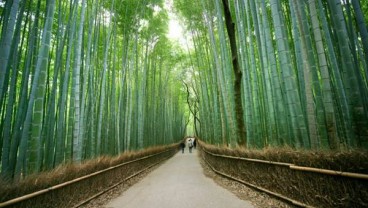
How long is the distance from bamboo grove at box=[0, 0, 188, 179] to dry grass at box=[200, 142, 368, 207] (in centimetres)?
355

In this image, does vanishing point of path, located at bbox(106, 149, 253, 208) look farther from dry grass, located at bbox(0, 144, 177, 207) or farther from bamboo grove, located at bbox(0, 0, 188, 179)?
bamboo grove, located at bbox(0, 0, 188, 179)

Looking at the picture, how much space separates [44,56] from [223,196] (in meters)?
3.76

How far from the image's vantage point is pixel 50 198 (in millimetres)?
2941

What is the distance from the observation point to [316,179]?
2518 mm

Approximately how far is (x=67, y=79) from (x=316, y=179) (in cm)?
459

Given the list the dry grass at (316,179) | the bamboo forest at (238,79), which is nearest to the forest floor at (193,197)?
the dry grass at (316,179)

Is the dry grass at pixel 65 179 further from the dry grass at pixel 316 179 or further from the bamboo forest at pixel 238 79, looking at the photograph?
the dry grass at pixel 316 179

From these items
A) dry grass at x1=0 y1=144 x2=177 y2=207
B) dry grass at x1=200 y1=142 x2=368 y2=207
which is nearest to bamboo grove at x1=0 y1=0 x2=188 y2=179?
dry grass at x1=0 y1=144 x2=177 y2=207

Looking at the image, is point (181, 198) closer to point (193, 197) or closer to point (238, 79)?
point (193, 197)

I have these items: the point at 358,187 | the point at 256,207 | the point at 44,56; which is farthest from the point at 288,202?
the point at 44,56

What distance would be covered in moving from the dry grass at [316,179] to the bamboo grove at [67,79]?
3.55 meters

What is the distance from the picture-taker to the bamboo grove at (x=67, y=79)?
329cm

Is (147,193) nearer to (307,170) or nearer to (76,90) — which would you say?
(76,90)

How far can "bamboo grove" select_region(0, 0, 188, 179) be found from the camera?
3285mm
